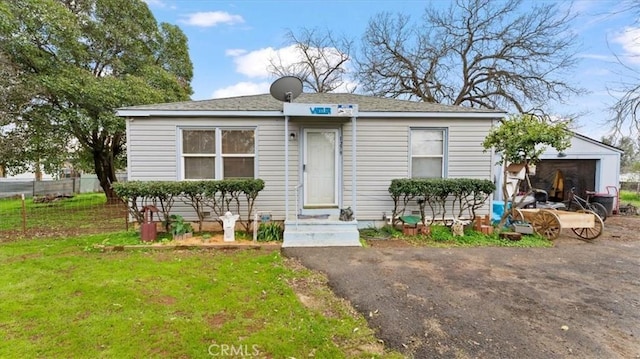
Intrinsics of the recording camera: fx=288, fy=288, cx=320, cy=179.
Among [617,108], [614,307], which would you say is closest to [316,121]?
[614,307]

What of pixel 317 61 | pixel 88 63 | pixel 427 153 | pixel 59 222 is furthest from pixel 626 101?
pixel 88 63

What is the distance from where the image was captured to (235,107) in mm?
6520

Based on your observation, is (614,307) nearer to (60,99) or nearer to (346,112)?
(346,112)

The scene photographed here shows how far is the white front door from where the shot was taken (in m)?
6.75

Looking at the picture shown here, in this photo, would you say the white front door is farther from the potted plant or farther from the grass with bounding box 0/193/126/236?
the grass with bounding box 0/193/126/236

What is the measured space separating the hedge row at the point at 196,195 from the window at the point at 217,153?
1.82ft

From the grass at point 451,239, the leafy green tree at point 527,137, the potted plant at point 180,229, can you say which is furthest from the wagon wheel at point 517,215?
the potted plant at point 180,229

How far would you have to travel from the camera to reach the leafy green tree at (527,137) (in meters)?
5.53

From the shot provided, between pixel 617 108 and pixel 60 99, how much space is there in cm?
1728

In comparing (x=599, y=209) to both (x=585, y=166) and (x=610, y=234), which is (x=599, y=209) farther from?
(x=610, y=234)

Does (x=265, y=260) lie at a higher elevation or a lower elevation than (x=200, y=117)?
lower

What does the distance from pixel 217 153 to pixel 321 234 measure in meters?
3.02

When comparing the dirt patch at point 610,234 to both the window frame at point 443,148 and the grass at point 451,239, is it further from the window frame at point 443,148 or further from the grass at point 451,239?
the window frame at point 443,148

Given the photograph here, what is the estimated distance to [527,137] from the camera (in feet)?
18.2
